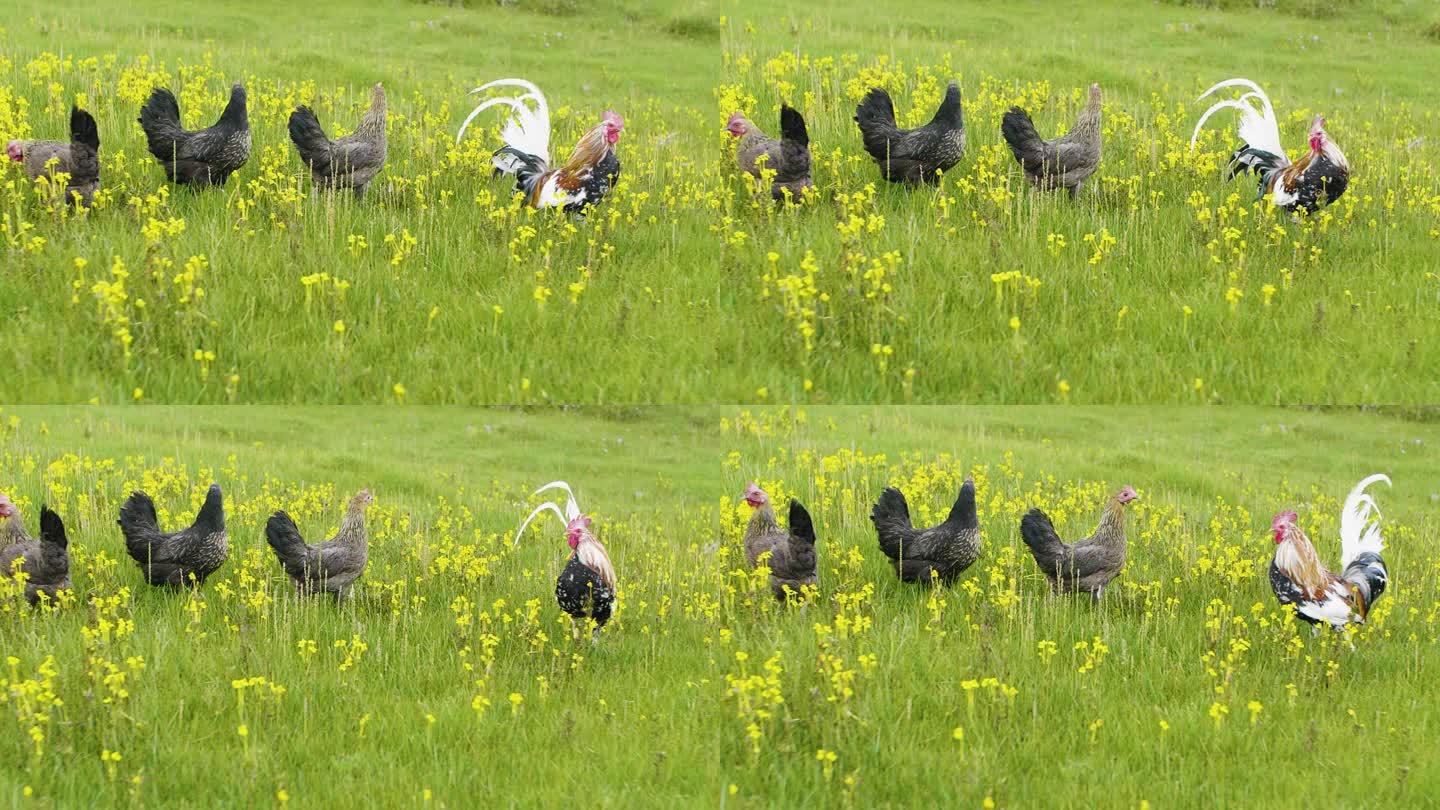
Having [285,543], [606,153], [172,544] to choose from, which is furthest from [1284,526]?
[172,544]

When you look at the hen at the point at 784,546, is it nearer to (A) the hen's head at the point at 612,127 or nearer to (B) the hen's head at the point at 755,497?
(B) the hen's head at the point at 755,497

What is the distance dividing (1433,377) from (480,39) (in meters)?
24.9

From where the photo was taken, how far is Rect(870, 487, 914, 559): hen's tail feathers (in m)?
10.0

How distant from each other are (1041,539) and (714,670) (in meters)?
3.23

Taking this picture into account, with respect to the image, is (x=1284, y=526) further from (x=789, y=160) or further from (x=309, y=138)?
(x=309, y=138)

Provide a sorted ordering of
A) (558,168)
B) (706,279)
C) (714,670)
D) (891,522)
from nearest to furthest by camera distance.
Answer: (714,670) → (706,279) → (891,522) → (558,168)

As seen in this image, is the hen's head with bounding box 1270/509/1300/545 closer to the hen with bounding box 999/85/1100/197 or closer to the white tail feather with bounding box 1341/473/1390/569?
the white tail feather with bounding box 1341/473/1390/569

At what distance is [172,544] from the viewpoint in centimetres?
973

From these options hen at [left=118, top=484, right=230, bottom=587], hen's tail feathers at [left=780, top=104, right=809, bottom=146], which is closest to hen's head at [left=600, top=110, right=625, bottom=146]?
hen's tail feathers at [left=780, top=104, right=809, bottom=146]

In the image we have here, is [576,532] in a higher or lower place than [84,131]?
lower

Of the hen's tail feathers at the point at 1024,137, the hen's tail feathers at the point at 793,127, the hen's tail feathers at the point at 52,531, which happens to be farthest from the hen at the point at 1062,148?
the hen's tail feathers at the point at 52,531

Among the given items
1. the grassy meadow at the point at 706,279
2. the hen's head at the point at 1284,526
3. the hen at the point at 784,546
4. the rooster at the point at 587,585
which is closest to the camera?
the grassy meadow at the point at 706,279

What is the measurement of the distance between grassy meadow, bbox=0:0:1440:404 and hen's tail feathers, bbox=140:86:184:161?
1.12 ft

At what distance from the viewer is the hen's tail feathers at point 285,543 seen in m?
9.75
